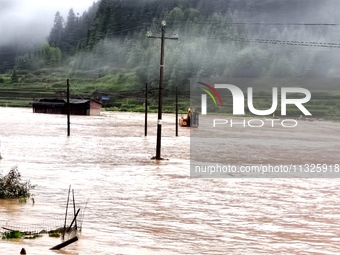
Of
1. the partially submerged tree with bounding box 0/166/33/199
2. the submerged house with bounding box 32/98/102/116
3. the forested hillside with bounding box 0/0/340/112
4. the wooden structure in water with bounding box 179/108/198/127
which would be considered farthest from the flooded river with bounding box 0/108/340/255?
the forested hillside with bounding box 0/0/340/112

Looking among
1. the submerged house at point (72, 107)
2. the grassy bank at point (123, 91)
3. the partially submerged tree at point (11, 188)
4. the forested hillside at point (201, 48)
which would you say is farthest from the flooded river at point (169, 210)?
the forested hillside at point (201, 48)

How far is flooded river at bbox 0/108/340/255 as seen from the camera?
37.6 ft

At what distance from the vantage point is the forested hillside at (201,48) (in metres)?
137

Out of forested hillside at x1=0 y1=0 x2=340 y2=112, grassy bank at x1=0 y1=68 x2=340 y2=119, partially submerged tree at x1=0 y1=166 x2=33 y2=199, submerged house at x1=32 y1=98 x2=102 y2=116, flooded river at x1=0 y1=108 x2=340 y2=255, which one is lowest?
flooded river at x1=0 y1=108 x2=340 y2=255

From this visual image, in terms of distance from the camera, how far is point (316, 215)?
15.3 metres

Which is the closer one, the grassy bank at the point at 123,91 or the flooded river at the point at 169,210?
the flooded river at the point at 169,210

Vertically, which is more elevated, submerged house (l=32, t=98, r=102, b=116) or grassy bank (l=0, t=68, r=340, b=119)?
grassy bank (l=0, t=68, r=340, b=119)

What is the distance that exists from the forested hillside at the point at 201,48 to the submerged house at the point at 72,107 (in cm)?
3696

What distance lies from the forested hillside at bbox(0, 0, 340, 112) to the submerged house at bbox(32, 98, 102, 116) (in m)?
37.0

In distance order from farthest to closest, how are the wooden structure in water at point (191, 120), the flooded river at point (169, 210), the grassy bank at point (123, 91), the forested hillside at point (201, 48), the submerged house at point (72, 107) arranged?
the forested hillside at point (201, 48) → the grassy bank at point (123, 91) → the submerged house at point (72, 107) → the wooden structure in water at point (191, 120) → the flooded river at point (169, 210)

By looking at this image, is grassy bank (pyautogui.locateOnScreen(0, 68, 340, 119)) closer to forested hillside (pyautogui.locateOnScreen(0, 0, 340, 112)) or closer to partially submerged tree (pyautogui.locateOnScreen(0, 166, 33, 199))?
forested hillside (pyautogui.locateOnScreen(0, 0, 340, 112))

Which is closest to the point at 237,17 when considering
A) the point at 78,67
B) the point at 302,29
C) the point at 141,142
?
the point at 302,29

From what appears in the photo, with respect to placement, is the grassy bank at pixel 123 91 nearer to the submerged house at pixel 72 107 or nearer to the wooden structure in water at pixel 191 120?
the submerged house at pixel 72 107

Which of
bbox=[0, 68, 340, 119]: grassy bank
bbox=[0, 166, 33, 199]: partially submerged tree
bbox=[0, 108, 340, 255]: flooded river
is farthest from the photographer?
bbox=[0, 68, 340, 119]: grassy bank
